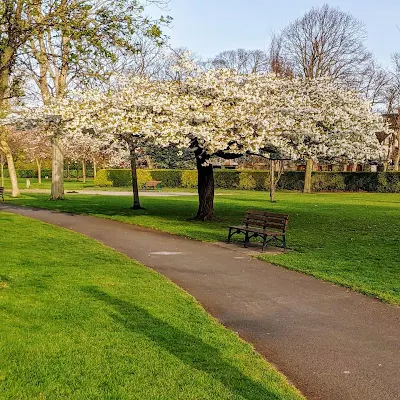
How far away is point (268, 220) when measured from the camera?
42.8 feet

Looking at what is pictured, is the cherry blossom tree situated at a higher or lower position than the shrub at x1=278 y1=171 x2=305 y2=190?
higher

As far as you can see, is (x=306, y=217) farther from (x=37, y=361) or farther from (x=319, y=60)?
(x=319, y=60)

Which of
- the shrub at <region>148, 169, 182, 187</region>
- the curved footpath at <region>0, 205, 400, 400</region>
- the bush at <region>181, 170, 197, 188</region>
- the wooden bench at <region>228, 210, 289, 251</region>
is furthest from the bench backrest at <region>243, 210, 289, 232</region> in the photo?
the shrub at <region>148, 169, 182, 187</region>

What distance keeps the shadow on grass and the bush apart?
136ft

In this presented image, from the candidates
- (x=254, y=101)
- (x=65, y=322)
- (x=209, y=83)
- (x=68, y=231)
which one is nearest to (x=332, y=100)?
(x=254, y=101)

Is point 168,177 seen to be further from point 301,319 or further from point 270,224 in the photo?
point 301,319

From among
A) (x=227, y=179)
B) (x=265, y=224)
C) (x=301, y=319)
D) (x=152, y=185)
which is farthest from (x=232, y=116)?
(x=227, y=179)

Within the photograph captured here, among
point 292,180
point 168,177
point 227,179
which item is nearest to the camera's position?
point 292,180

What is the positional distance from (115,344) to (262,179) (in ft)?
135

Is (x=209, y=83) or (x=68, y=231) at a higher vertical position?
(x=209, y=83)

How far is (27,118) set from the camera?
16.2 m

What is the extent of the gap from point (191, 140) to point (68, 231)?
15.7ft

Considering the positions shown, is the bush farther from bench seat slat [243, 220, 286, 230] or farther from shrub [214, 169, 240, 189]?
bench seat slat [243, 220, 286, 230]

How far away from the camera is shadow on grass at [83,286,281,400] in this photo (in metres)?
4.46
